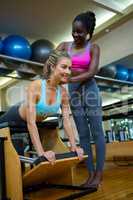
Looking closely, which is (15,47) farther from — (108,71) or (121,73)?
(121,73)

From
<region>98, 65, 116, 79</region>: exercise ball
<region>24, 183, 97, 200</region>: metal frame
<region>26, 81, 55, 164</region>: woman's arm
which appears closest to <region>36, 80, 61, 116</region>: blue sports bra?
<region>26, 81, 55, 164</region>: woman's arm

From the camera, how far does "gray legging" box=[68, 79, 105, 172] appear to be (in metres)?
1.50

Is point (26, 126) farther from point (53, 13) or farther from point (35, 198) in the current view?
point (53, 13)

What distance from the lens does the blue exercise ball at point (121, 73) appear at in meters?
4.67

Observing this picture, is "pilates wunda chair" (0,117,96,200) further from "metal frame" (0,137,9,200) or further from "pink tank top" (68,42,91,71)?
"pink tank top" (68,42,91,71)

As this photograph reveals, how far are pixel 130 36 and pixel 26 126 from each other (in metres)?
3.45

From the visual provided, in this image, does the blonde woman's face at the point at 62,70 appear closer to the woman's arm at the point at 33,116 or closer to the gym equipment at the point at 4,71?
the woman's arm at the point at 33,116

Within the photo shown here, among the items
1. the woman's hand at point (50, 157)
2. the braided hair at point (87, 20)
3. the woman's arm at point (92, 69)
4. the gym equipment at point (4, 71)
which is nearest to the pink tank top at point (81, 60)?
the woman's arm at point (92, 69)

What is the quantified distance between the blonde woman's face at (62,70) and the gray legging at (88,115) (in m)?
0.20

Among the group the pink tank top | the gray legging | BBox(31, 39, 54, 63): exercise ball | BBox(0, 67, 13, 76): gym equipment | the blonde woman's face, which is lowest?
the gray legging

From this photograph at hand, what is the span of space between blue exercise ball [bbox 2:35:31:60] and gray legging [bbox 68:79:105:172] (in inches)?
81.0

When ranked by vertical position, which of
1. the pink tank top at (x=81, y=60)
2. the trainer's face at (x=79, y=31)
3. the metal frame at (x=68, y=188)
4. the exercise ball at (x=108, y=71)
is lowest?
the metal frame at (x=68, y=188)

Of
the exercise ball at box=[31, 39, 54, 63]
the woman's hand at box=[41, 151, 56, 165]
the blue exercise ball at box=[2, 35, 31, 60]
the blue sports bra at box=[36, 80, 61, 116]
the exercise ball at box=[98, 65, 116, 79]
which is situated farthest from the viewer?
the exercise ball at box=[98, 65, 116, 79]

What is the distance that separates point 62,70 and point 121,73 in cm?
349
